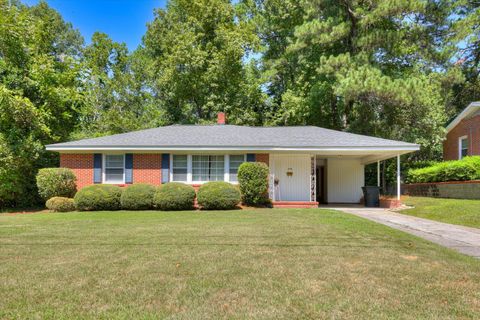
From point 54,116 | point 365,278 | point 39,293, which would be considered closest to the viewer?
point 39,293

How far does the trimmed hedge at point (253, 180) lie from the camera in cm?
1460

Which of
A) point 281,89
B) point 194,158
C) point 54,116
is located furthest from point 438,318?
point 281,89

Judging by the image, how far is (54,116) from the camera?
62.4 feet

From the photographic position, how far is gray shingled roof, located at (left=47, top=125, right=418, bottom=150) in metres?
15.3

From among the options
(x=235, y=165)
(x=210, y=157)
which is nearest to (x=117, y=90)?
(x=210, y=157)

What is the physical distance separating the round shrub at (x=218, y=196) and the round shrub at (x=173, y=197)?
1.46 feet

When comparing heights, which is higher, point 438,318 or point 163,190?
point 163,190

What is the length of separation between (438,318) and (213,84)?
973 inches

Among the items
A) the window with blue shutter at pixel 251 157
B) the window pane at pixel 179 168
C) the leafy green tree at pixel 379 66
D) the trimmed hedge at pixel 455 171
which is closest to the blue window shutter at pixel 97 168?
the window pane at pixel 179 168

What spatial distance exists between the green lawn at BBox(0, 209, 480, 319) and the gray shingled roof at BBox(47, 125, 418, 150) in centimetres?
779

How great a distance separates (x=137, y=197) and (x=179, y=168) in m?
Answer: 2.58

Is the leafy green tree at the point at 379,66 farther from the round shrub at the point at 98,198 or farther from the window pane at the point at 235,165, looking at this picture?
the round shrub at the point at 98,198

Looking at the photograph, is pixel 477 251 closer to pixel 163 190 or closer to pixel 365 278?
pixel 365 278

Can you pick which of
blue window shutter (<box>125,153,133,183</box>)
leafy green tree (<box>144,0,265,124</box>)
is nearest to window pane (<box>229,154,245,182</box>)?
blue window shutter (<box>125,153,133,183</box>)
